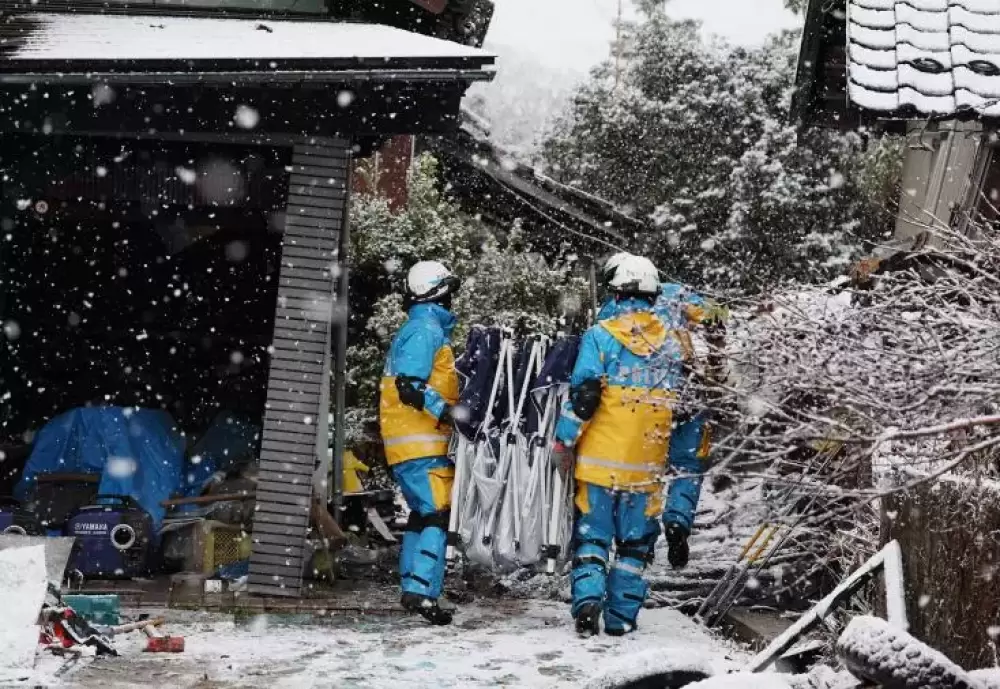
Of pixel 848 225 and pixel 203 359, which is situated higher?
pixel 848 225

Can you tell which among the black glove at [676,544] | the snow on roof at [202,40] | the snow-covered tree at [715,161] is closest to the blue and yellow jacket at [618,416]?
the black glove at [676,544]

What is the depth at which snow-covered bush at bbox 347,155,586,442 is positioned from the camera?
13789mm

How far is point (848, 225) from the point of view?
2353 cm

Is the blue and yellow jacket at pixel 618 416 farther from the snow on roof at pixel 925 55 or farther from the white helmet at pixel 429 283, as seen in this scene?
the snow on roof at pixel 925 55

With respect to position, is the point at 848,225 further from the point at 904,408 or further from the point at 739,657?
the point at 904,408

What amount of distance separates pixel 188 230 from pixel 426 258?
455 cm

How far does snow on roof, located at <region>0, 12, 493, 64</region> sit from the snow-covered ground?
3.48 metres

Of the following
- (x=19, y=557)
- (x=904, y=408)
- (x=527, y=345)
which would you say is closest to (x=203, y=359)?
(x=527, y=345)

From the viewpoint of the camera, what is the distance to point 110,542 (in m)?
8.48

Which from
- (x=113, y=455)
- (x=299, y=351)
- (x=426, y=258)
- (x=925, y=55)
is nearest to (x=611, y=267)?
(x=299, y=351)

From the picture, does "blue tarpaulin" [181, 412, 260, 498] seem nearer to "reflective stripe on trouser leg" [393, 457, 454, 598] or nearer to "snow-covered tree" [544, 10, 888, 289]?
"reflective stripe on trouser leg" [393, 457, 454, 598]

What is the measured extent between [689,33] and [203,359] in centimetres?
1894

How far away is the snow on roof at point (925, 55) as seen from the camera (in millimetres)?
7609

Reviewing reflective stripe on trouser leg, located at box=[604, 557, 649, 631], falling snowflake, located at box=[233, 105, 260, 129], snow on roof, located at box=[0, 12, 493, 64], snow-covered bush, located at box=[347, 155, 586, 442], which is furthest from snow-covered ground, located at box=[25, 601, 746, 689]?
snow-covered bush, located at box=[347, 155, 586, 442]
